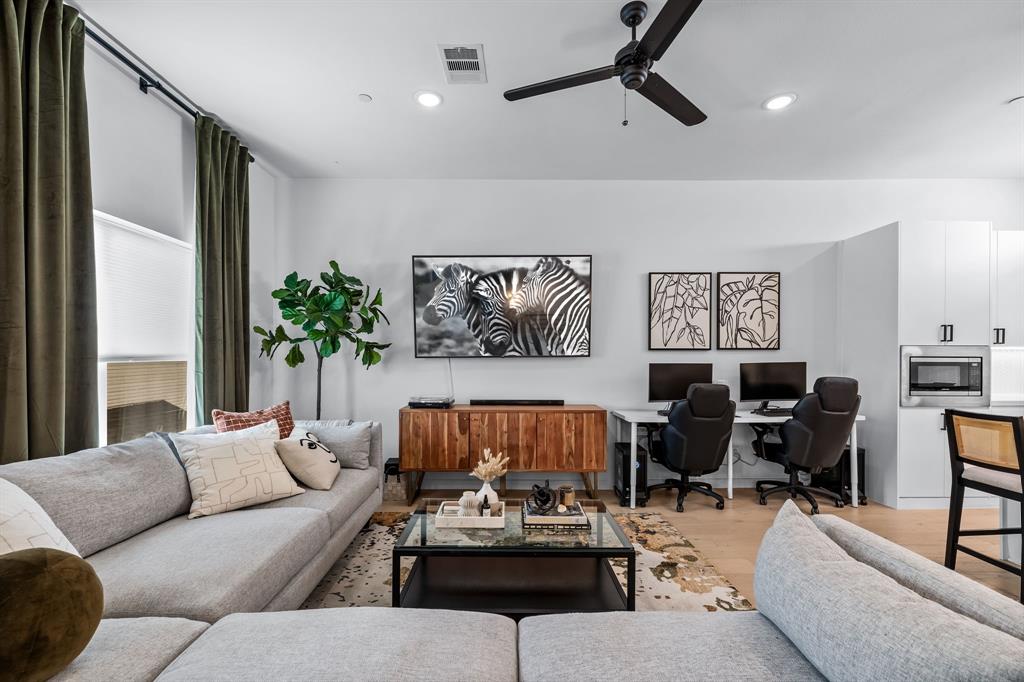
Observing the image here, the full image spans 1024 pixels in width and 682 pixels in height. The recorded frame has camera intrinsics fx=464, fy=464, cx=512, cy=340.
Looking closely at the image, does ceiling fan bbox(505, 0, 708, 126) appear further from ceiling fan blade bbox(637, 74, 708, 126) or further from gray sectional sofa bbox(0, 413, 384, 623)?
→ gray sectional sofa bbox(0, 413, 384, 623)

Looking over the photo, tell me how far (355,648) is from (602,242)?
371 centimetres

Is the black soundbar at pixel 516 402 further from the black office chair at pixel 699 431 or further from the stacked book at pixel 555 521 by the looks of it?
the stacked book at pixel 555 521

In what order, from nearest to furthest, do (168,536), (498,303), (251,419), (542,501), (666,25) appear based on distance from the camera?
(666,25) < (168,536) < (542,501) < (251,419) < (498,303)

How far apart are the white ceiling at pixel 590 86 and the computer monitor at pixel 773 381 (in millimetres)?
1686

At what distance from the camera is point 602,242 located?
4.20 metres

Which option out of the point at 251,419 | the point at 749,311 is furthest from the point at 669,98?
the point at 251,419

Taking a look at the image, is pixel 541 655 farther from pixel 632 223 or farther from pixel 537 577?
pixel 632 223

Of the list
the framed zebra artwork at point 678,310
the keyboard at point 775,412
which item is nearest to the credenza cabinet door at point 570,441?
the framed zebra artwork at point 678,310

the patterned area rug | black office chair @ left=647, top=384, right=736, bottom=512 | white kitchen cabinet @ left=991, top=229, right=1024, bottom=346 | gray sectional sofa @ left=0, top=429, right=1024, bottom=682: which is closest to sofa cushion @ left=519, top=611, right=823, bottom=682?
gray sectional sofa @ left=0, top=429, right=1024, bottom=682

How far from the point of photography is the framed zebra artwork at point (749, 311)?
4156 millimetres

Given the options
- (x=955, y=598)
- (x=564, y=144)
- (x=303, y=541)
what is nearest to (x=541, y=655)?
(x=955, y=598)

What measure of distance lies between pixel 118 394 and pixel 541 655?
2.66m

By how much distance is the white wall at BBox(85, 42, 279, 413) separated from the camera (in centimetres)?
234

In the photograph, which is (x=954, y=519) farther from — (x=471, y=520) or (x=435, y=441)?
(x=435, y=441)
